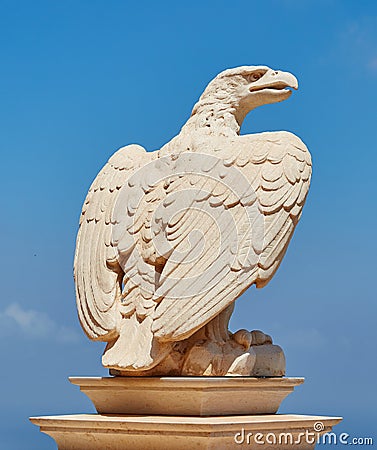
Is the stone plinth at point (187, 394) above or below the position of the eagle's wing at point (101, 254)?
below

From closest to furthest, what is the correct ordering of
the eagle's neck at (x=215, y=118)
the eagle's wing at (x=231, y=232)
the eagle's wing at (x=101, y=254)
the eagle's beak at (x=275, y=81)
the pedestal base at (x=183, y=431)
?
1. the pedestal base at (x=183, y=431)
2. the eagle's wing at (x=231, y=232)
3. the eagle's wing at (x=101, y=254)
4. the eagle's neck at (x=215, y=118)
5. the eagle's beak at (x=275, y=81)

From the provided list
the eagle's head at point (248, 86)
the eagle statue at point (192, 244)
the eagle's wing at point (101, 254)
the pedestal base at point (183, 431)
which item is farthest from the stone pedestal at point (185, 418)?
the eagle's head at point (248, 86)

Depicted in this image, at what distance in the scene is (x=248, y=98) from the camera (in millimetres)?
8023

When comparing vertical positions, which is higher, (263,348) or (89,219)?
(89,219)

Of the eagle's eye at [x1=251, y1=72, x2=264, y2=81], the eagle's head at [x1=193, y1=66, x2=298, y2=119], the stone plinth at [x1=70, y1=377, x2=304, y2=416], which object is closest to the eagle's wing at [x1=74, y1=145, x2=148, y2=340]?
the stone plinth at [x1=70, y1=377, x2=304, y2=416]

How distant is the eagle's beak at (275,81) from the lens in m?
7.98

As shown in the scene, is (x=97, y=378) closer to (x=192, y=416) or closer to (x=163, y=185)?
(x=192, y=416)

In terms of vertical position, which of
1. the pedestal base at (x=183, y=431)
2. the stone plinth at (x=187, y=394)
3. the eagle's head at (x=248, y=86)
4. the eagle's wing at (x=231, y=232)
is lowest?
the pedestal base at (x=183, y=431)

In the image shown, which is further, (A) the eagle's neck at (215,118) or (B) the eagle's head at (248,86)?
(B) the eagle's head at (248,86)

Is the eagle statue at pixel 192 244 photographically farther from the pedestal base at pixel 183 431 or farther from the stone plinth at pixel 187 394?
the pedestal base at pixel 183 431

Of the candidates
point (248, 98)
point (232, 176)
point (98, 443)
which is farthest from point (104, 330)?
point (248, 98)

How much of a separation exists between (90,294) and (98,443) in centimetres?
110

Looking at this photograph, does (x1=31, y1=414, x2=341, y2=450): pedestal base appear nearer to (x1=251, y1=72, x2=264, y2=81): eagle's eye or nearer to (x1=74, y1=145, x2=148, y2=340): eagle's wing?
(x1=74, y1=145, x2=148, y2=340): eagle's wing

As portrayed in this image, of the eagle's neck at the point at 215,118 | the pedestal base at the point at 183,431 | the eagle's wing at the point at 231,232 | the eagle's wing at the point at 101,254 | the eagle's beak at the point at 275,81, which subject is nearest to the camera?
the pedestal base at the point at 183,431
